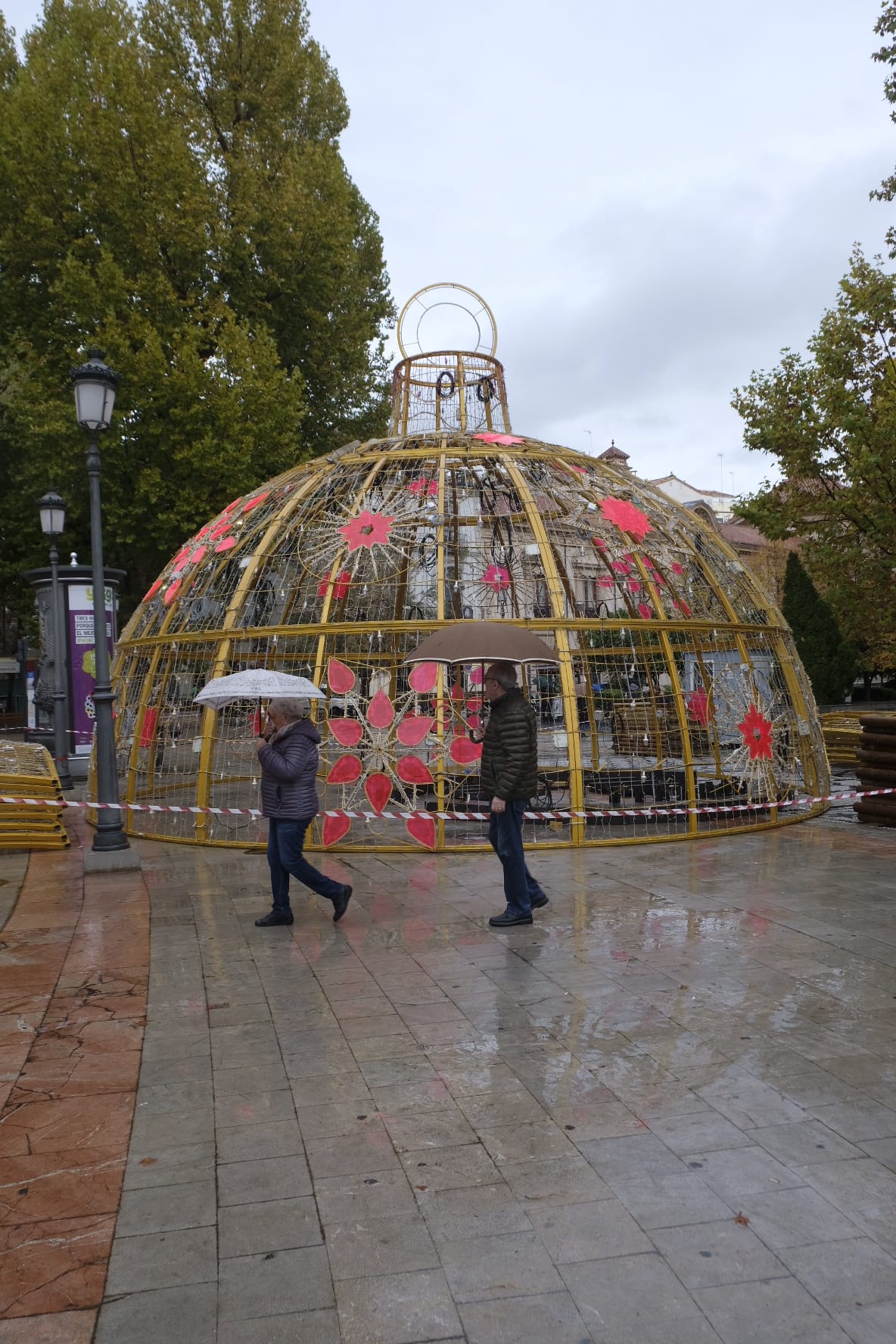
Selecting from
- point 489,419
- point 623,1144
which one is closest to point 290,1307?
point 623,1144

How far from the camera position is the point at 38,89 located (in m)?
20.6

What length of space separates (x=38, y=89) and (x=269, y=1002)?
21.5 m

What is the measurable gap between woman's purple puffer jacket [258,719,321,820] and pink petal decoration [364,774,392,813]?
8.70 ft

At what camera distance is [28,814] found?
36.0ft

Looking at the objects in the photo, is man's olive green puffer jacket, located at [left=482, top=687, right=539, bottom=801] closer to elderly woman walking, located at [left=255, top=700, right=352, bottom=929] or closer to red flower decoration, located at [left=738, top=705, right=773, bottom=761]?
elderly woman walking, located at [left=255, top=700, right=352, bottom=929]

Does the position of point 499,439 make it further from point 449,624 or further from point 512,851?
point 512,851

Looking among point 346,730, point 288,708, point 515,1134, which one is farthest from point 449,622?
point 515,1134

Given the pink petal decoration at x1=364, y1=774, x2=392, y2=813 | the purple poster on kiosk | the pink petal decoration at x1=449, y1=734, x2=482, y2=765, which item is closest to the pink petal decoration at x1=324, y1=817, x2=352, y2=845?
the pink petal decoration at x1=364, y1=774, x2=392, y2=813

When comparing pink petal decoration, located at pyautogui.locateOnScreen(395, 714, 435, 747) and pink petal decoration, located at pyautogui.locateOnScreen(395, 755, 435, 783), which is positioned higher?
pink petal decoration, located at pyautogui.locateOnScreen(395, 714, 435, 747)

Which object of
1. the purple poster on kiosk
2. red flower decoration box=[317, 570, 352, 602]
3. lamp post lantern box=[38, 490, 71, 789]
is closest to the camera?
red flower decoration box=[317, 570, 352, 602]

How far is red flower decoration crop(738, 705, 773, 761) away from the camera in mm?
10828

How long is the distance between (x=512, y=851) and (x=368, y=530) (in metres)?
4.58

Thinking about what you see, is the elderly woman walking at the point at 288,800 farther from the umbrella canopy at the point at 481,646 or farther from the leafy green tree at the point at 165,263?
the leafy green tree at the point at 165,263

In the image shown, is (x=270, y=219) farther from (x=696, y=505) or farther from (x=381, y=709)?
(x=696, y=505)
